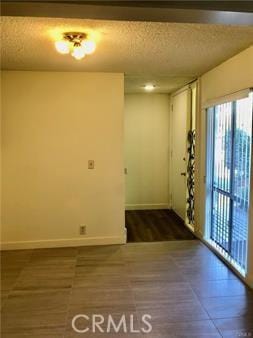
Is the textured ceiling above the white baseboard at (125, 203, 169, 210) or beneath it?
above

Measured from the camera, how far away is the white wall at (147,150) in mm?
6270

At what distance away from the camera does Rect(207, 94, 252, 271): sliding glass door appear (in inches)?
128

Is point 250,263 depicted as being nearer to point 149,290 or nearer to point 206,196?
point 149,290

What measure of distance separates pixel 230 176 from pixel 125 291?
1.74 m

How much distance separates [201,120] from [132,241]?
200cm

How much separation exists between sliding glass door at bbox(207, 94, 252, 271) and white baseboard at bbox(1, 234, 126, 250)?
1.34m

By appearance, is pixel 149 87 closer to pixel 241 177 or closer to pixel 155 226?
pixel 155 226

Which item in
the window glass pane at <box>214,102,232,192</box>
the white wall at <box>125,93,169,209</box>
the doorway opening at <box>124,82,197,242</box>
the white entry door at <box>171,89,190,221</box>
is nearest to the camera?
the window glass pane at <box>214,102,232,192</box>

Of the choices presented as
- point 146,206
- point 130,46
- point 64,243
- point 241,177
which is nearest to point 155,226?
point 146,206

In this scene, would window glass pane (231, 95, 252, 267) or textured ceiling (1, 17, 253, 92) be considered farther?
window glass pane (231, 95, 252, 267)

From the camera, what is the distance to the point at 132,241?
4.54m

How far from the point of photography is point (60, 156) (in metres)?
4.25

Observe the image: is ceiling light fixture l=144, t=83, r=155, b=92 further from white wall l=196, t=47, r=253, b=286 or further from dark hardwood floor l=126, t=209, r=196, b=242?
dark hardwood floor l=126, t=209, r=196, b=242

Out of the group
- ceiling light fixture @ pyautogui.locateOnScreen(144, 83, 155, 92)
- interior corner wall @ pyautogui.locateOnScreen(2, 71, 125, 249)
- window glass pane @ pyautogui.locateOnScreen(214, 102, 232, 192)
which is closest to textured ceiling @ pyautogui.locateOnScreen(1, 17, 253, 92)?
interior corner wall @ pyautogui.locateOnScreen(2, 71, 125, 249)
